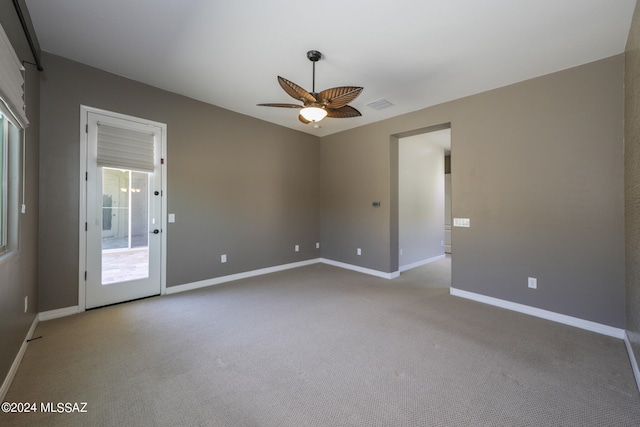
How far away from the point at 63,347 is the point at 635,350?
4.81 meters

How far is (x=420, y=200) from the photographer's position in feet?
19.7

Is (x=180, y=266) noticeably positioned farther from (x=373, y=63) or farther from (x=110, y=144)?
(x=373, y=63)

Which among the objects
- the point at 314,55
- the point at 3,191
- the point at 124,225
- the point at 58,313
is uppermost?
the point at 314,55

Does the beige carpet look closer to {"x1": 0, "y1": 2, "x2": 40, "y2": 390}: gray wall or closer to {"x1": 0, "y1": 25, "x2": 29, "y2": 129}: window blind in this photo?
{"x1": 0, "y1": 2, "x2": 40, "y2": 390}: gray wall

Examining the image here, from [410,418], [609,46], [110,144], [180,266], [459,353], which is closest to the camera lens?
[410,418]

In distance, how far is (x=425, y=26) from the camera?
7.72 ft

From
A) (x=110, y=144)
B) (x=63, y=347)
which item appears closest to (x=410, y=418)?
(x=63, y=347)

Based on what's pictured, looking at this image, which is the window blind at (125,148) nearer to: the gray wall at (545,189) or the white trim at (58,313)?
the white trim at (58,313)

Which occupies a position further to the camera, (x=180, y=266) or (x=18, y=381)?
(x=180, y=266)

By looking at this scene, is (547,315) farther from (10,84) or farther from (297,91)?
(10,84)

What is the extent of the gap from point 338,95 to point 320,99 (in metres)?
0.19

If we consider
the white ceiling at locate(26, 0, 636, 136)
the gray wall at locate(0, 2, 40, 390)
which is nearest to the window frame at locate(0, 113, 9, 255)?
the gray wall at locate(0, 2, 40, 390)

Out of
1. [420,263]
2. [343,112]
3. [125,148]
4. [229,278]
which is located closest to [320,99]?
[343,112]

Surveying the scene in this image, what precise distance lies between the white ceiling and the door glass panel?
1.34m
